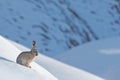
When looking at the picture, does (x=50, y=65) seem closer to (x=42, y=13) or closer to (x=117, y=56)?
(x=117, y=56)

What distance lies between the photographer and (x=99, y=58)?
17391 millimetres

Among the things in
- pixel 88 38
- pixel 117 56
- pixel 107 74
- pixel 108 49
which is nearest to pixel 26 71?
pixel 107 74

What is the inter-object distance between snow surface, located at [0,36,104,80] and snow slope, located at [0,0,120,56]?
29.0 ft

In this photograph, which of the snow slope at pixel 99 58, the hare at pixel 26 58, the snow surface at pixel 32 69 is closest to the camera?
the snow surface at pixel 32 69

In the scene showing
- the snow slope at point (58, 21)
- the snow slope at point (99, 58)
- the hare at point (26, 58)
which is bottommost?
the hare at point (26, 58)

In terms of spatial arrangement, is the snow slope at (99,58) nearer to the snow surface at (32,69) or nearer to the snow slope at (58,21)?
the snow surface at (32,69)

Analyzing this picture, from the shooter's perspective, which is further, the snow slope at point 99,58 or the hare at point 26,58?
the snow slope at point 99,58

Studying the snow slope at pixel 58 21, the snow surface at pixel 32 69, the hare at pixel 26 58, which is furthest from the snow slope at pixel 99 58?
the hare at pixel 26 58

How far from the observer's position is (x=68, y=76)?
1235 centimetres

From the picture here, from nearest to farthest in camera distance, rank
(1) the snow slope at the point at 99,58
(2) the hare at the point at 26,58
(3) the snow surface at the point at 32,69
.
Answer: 1. (3) the snow surface at the point at 32,69
2. (2) the hare at the point at 26,58
3. (1) the snow slope at the point at 99,58

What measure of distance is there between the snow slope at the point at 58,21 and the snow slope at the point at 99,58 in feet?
14.2

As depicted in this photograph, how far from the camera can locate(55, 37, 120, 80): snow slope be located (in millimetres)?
15664

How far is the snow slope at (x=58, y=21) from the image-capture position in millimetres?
23562

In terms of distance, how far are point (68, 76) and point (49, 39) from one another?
11.8 meters
